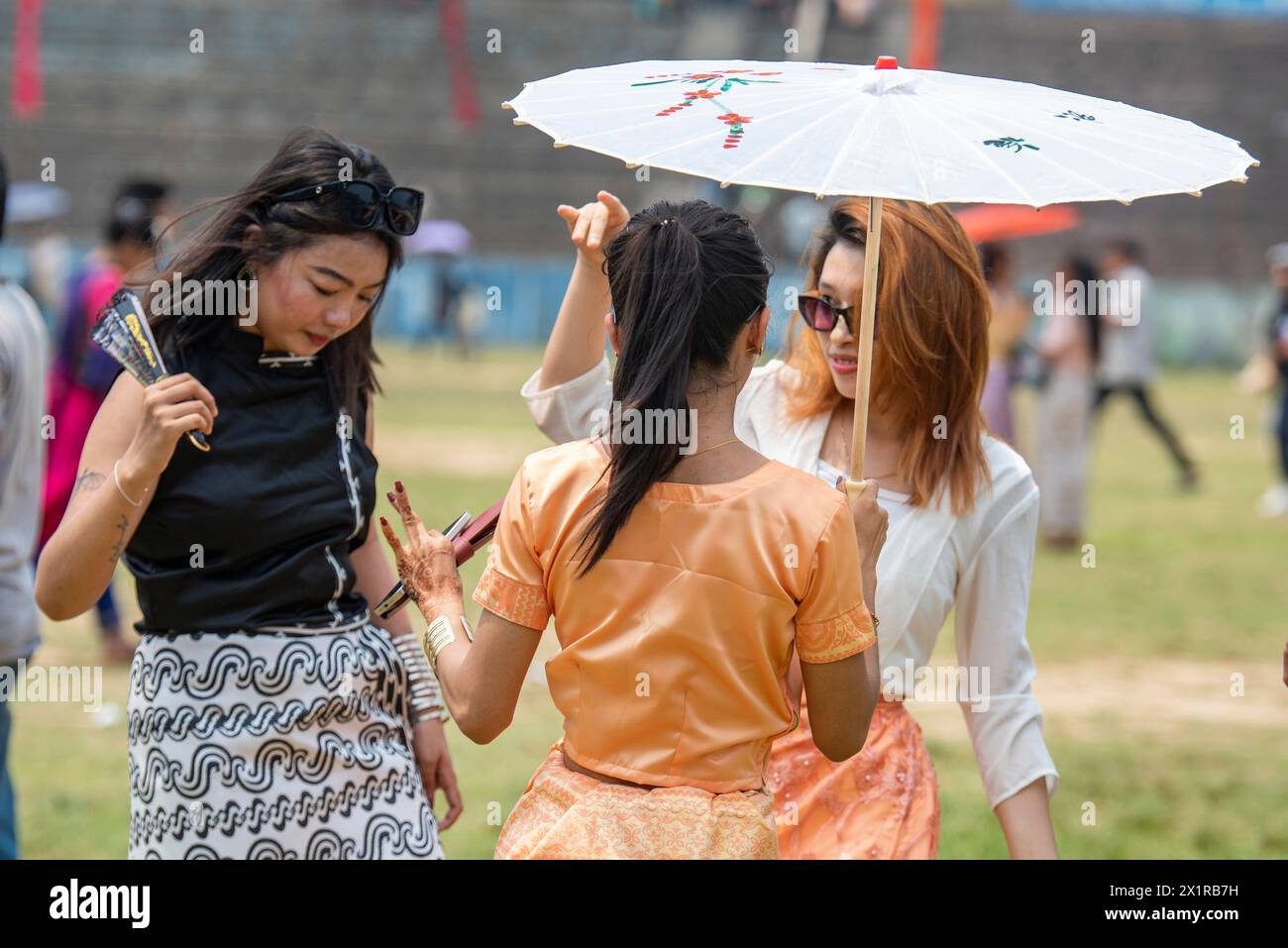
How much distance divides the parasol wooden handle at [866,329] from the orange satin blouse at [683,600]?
261mm

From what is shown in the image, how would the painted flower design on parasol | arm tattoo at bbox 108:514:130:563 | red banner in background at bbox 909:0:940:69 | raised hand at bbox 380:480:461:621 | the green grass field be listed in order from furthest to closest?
red banner in background at bbox 909:0:940:69 < the green grass field < arm tattoo at bbox 108:514:130:563 < raised hand at bbox 380:480:461:621 < the painted flower design on parasol

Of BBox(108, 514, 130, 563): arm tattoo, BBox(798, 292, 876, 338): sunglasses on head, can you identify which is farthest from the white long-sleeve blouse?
Result: BBox(108, 514, 130, 563): arm tattoo

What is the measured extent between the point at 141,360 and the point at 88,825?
2.61 metres

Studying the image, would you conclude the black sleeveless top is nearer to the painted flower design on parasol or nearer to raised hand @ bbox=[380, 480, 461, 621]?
raised hand @ bbox=[380, 480, 461, 621]

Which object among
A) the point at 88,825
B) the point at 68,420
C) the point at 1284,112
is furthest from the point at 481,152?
the point at 88,825

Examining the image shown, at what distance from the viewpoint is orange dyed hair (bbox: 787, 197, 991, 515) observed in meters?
2.66

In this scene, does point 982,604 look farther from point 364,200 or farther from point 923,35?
point 923,35

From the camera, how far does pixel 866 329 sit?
7.86ft

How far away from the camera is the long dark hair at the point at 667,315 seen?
6.91 feet

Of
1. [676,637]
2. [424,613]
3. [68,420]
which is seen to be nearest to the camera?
[676,637]

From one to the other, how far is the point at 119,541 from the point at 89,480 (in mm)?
120

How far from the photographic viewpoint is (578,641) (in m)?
2.16

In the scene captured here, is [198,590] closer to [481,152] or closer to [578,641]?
[578,641]

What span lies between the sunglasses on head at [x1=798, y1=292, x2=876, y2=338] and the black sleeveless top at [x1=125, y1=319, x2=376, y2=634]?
2.78 feet
